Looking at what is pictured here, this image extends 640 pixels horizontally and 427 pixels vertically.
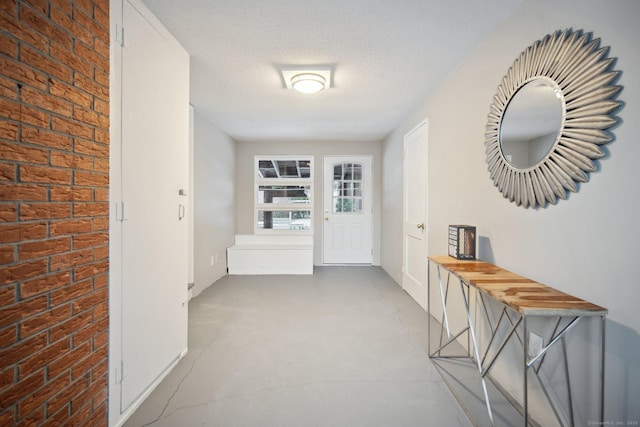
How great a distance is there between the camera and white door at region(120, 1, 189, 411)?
1570mm

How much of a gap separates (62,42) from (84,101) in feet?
0.76

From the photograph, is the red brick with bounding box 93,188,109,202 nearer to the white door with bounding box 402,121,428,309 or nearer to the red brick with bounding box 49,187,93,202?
the red brick with bounding box 49,187,93,202

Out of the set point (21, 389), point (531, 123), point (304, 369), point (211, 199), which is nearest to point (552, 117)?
point (531, 123)

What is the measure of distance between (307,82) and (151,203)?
65.0 inches

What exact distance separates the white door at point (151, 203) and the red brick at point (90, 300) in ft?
0.39

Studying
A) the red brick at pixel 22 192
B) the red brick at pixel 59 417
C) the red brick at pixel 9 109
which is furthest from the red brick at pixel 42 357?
the red brick at pixel 9 109

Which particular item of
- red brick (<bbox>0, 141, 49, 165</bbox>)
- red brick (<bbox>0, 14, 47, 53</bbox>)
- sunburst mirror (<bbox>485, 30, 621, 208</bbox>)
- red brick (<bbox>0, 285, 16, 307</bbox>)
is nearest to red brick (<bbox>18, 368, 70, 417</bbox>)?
red brick (<bbox>0, 285, 16, 307</bbox>)

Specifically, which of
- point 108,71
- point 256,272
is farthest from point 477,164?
point 256,272

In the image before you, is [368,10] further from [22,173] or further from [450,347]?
[450,347]

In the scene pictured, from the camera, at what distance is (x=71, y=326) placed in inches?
49.4

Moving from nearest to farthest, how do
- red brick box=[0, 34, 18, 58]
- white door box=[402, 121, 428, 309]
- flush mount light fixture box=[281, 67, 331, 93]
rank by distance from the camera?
1. red brick box=[0, 34, 18, 58]
2. flush mount light fixture box=[281, 67, 331, 93]
3. white door box=[402, 121, 428, 309]

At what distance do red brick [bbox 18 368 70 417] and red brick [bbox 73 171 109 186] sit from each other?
2.75ft

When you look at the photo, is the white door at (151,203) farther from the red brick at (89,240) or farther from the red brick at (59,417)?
the red brick at (59,417)

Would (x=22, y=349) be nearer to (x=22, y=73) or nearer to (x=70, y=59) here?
(x=22, y=73)
